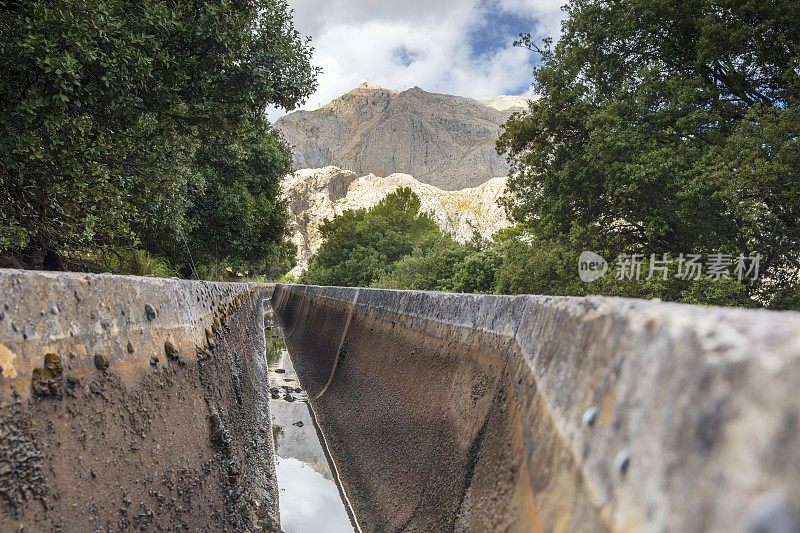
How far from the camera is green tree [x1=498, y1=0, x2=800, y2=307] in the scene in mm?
13180

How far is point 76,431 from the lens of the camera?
2014mm

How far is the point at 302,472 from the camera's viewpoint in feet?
22.6

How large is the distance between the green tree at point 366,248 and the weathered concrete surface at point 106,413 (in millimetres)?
42890

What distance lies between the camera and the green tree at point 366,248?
5038 cm

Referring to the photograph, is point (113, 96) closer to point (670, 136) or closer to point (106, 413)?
point (106, 413)

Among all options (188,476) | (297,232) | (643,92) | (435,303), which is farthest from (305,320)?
(297,232)

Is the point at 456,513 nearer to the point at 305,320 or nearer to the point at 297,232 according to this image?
the point at 305,320

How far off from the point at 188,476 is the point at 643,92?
Result: 15608 millimetres

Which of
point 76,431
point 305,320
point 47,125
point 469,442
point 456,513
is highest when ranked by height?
point 47,125

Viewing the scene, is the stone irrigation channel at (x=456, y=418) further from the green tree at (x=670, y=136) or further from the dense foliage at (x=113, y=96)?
the green tree at (x=670, y=136)

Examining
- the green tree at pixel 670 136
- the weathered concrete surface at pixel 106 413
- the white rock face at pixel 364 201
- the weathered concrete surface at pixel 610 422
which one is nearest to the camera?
the weathered concrete surface at pixel 610 422

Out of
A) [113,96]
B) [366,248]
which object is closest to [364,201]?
[366,248]

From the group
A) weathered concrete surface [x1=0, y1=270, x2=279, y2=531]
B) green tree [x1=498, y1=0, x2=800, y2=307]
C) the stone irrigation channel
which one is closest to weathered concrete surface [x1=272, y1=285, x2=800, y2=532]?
the stone irrigation channel

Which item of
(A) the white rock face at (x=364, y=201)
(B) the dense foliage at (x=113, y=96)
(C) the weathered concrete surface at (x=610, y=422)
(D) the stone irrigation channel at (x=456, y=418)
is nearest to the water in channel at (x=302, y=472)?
(D) the stone irrigation channel at (x=456, y=418)
